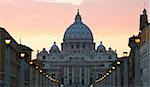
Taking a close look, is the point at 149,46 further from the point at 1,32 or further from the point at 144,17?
the point at 144,17

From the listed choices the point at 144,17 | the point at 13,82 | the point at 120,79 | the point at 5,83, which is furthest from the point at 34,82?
the point at 5,83

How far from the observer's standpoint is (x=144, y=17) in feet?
367

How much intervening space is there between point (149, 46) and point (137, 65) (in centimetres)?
3535

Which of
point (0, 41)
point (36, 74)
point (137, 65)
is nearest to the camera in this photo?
point (137, 65)

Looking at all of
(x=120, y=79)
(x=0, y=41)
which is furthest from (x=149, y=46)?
(x=0, y=41)

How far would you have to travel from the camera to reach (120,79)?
251 ft

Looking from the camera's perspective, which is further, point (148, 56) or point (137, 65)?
point (148, 56)

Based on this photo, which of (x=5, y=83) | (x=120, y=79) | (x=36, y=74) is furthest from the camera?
(x=36, y=74)

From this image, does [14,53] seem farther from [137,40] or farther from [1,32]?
[137,40]

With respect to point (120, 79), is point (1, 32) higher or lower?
higher

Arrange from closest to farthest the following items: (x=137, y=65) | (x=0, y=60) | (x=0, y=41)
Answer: (x=137, y=65), (x=0, y=60), (x=0, y=41)

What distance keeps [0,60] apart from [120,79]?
17.0 meters

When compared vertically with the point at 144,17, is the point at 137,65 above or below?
below

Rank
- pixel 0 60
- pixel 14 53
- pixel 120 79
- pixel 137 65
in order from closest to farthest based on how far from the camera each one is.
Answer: pixel 137 65 → pixel 0 60 → pixel 120 79 → pixel 14 53
